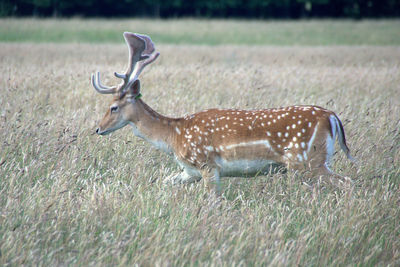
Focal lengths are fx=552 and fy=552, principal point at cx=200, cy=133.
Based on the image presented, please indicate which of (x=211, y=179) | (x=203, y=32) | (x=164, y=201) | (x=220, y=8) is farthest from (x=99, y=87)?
(x=220, y=8)

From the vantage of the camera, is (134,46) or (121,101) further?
(134,46)

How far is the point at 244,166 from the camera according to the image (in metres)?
4.89

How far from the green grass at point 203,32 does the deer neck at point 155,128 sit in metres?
19.3

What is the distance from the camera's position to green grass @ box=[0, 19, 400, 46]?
25297mm

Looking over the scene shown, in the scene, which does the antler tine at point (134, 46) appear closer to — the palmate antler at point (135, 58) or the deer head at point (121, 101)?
the palmate antler at point (135, 58)

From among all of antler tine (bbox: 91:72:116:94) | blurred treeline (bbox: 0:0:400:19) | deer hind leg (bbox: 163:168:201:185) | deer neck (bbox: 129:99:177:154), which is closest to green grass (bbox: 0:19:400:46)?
blurred treeline (bbox: 0:0:400:19)

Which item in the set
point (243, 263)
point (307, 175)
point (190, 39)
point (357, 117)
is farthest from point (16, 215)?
point (190, 39)

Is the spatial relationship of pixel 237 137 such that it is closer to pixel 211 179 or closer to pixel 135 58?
pixel 211 179

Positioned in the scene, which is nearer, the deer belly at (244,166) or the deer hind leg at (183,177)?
the deer belly at (244,166)

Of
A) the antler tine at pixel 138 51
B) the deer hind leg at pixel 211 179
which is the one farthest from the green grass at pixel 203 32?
the deer hind leg at pixel 211 179

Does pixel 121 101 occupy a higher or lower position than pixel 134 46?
lower

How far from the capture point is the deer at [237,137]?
479 centimetres

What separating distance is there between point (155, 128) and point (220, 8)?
1447 inches

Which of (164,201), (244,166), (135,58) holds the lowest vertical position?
(164,201)
